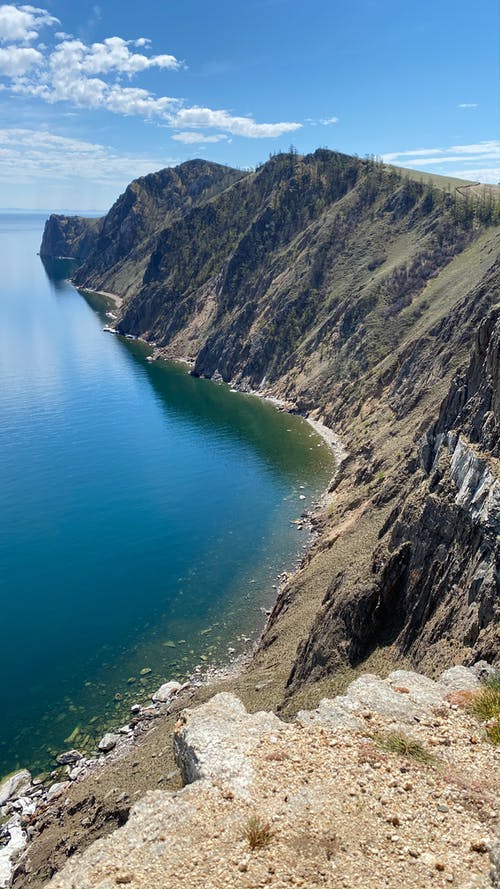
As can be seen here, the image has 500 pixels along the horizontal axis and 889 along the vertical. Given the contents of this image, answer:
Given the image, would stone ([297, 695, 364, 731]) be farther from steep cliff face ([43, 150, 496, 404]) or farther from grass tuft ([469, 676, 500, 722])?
steep cliff face ([43, 150, 496, 404])

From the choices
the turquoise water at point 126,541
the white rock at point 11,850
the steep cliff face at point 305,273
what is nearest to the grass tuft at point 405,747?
the white rock at point 11,850

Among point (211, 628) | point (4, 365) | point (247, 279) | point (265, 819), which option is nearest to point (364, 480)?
point (211, 628)

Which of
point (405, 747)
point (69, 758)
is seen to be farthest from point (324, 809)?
point (69, 758)

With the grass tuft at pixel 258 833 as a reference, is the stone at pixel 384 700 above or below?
below

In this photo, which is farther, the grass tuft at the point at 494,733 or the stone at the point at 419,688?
the stone at the point at 419,688

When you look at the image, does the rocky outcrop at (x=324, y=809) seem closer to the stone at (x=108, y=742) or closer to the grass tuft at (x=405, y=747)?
the grass tuft at (x=405, y=747)

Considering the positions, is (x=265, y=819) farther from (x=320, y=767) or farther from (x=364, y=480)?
(x=364, y=480)
